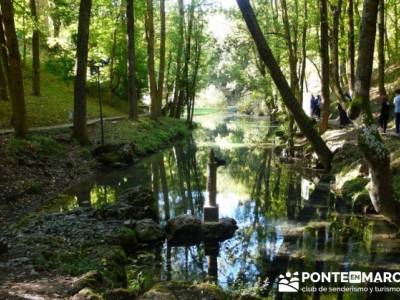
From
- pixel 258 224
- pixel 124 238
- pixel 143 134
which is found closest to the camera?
pixel 124 238

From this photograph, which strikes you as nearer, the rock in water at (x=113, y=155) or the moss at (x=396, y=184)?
the moss at (x=396, y=184)

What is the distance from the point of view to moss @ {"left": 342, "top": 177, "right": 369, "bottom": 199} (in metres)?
14.3

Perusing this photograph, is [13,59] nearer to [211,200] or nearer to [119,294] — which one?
[211,200]

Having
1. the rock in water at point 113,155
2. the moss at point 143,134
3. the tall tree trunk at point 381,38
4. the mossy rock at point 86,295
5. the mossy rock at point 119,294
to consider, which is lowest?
the mossy rock at point 119,294

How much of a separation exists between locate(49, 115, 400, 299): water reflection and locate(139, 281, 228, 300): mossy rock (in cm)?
107

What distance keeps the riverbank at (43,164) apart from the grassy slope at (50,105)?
2.01 metres

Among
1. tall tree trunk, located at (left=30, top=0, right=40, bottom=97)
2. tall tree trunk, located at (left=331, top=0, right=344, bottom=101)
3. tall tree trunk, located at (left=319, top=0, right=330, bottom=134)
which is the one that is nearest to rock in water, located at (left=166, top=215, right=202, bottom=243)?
tall tree trunk, located at (left=319, top=0, right=330, bottom=134)

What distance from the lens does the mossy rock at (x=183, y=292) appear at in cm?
650

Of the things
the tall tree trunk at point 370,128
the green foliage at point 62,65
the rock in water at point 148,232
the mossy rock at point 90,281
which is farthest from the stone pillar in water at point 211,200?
the green foliage at point 62,65

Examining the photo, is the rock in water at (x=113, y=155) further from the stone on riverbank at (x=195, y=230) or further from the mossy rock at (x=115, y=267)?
the mossy rock at (x=115, y=267)

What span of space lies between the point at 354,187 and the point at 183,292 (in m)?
9.49

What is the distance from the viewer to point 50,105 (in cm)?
2777

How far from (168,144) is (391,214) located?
2344 cm

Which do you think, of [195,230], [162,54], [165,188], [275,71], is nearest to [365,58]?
[275,71]
